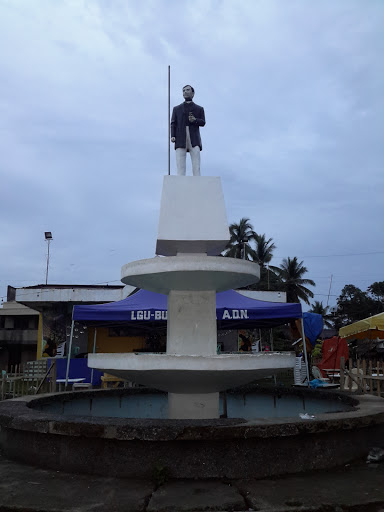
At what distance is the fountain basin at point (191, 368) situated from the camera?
5.31 meters

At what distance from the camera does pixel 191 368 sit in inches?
209

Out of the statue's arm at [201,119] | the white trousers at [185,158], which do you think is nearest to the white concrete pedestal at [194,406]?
the white trousers at [185,158]

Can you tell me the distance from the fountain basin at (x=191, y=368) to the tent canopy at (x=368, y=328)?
8.01 m

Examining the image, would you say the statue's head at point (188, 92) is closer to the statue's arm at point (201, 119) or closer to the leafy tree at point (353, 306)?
the statue's arm at point (201, 119)

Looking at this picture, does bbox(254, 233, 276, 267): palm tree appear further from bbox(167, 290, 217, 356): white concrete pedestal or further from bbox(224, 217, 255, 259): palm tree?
bbox(167, 290, 217, 356): white concrete pedestal

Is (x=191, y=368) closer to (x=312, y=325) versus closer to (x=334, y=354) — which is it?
(x=312, y=325)

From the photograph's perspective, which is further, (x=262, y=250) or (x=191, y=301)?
(x=262, y=250)

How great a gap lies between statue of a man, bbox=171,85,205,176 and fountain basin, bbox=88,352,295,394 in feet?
11.0

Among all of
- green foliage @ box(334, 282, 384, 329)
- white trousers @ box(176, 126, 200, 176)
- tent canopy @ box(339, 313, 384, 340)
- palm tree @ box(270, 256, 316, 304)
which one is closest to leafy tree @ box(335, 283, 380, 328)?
green foliage @ box(334, 282, 384, 329)

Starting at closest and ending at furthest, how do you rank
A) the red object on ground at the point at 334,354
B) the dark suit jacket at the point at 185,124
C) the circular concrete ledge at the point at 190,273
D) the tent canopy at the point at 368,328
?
the circular concrete ledge at the point at 190,273, the dark suit jacket at the point at 185,124, the tent canopy at the point at 368,328, the red object on ground at the point at 334,354

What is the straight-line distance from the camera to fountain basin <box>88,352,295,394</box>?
17.4 ft

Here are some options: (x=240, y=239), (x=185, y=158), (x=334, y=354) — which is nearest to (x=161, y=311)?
(x=185, y=158)

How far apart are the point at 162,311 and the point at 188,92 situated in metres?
5.74

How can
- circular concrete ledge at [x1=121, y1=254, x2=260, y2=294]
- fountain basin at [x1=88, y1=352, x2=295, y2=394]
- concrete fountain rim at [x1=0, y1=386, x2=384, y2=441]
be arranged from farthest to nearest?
1. circular concrete ledge at [x1=121, y1=254, x2=260, y2=294]
2. fountain basin at [x1=88, y1=352, x2=295, y2=394]
3. concrete fountain rim at [x1=0, y1=386, x2=384, y2=441]
